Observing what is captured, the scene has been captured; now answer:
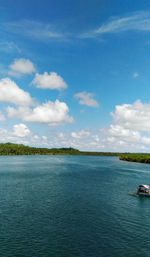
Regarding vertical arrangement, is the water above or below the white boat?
below

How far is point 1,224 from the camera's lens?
170ft

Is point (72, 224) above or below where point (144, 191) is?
below

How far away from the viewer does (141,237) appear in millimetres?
47281

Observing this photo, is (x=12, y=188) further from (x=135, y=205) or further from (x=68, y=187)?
(x=135, y=205)

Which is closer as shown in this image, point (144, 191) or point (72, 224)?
→ point (72, 224)

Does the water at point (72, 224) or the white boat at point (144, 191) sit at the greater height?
the white boat at point (144, 191)

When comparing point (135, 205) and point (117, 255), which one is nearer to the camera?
point (117, 255)

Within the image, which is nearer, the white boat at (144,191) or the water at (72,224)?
the water at (72,224)

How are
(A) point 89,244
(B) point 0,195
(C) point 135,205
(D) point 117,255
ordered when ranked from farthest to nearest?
(B) point 0,195 → (C) point 135,205 → (A) point 89,244 → (D) point 117,255

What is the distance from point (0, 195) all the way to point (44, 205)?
1696cm

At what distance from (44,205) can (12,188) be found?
84.2 ft

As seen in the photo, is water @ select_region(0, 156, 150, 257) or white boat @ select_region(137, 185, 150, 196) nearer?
water @ select_region(0, 156, 150, 257)

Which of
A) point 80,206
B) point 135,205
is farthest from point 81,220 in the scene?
point 135,205

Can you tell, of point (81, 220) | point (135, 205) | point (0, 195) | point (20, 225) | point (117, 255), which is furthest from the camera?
point (0, 195)
